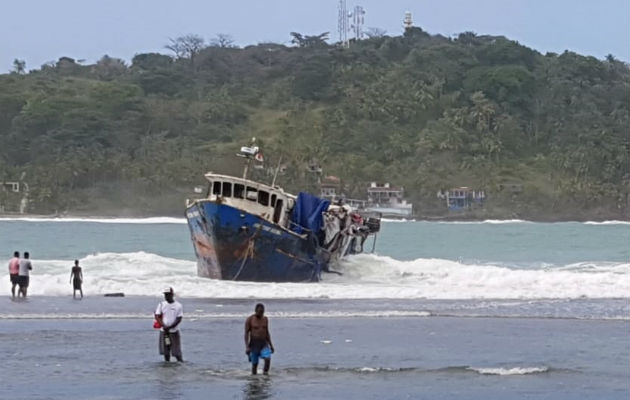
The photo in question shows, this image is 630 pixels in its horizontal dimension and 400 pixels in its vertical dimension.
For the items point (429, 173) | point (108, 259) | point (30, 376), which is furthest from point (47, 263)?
point (429, 173)

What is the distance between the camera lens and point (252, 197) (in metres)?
40.1

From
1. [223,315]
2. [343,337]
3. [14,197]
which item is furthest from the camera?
[14,197]

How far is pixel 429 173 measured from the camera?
164 meters

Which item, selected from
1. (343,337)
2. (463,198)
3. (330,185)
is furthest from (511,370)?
(463,198)

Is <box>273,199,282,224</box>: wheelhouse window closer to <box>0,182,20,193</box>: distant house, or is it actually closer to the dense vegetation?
the dense vegetation

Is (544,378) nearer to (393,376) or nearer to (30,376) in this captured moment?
(393,376)

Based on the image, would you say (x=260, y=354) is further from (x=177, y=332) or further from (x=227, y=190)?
(x=227, y=190)

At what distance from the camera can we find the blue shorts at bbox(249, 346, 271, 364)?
19.7 meters

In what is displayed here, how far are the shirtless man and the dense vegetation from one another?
5115 inches

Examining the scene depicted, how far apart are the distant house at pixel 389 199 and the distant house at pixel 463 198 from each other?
5.19 metres

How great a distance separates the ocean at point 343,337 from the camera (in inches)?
760

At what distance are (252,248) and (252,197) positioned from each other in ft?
6.11

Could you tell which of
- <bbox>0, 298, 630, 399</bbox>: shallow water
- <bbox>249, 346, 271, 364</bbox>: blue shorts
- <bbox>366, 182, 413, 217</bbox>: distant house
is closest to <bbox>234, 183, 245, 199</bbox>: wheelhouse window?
<bbox>0, 298, 630, 399</bbox>: shallow water

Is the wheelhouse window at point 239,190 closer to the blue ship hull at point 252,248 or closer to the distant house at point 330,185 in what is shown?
the blue ship hull at point 252,248
